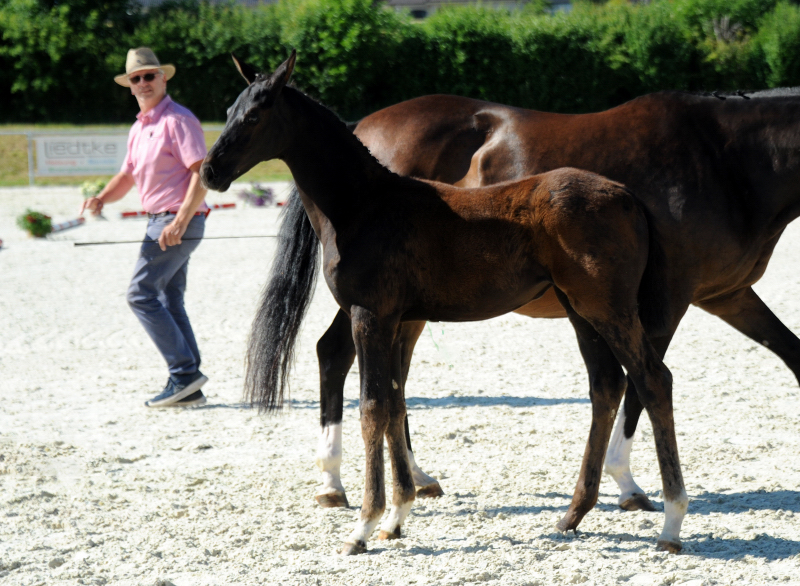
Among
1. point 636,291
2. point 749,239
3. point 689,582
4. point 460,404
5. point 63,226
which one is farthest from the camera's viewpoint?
point 63,226

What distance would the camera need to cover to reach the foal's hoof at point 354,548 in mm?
3473

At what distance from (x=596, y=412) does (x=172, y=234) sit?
308cm

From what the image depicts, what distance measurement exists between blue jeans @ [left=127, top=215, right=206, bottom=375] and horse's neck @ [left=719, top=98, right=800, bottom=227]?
338 centimetres

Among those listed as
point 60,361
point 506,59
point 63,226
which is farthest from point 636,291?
point 506,59

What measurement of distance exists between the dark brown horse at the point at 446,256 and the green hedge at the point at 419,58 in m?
22.9

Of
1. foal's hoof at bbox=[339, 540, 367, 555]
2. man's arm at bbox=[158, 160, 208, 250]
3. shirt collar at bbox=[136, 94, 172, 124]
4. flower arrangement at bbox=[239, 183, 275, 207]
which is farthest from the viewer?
flower arrangement at bbox=[239, 183, 275, 207]

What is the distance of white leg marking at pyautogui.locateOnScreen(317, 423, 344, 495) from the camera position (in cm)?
423

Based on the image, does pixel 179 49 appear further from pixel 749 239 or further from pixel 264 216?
pixel 749 239

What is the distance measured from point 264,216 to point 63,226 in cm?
343

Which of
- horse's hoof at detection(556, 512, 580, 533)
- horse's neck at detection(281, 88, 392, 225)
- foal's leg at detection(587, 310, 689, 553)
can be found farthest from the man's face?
horse's hoof at detection(556, 512, 580, 533)

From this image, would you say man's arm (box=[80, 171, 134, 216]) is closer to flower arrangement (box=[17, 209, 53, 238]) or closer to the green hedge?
flower arrangement (box=[17, 209, 53, 238])

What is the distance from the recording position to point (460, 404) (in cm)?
583

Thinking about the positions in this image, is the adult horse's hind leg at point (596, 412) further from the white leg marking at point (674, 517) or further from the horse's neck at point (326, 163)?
the horse's neck at point (326, 163)

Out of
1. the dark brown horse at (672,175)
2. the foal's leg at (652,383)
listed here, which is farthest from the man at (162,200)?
the foal's leg at (652,383)
